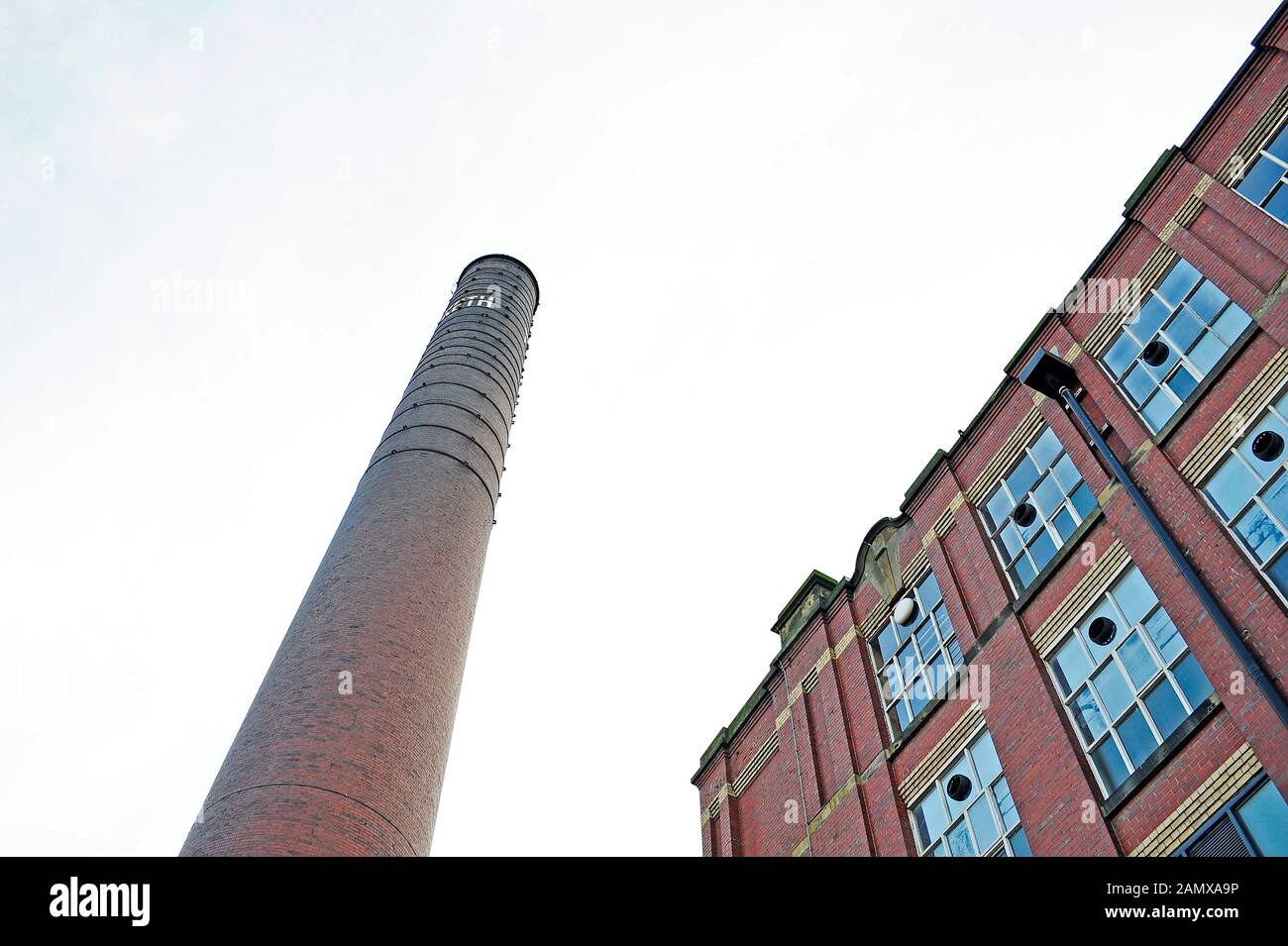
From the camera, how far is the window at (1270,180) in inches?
538

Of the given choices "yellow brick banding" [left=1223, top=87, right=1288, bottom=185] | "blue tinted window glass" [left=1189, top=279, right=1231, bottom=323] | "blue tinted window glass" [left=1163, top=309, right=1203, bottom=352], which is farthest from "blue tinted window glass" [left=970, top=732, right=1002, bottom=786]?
"yellow brick banding" [left=1223, top=87, right=1288, bottom=185]

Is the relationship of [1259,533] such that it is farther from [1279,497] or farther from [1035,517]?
[1035,517]

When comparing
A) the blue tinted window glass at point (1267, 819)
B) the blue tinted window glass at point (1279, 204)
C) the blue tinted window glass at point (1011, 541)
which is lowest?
the blue tinted window glass at point (1267, 819)

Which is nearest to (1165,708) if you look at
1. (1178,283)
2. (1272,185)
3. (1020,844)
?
(1020,844)

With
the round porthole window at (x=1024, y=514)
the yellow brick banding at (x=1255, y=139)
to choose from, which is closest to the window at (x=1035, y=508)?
the round porthole window at (x=1024, y=514)

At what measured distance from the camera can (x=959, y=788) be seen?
14156 mm

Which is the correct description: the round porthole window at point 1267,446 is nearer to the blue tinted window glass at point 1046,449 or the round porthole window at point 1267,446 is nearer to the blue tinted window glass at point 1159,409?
the blue tinted window glass at point 1159,409

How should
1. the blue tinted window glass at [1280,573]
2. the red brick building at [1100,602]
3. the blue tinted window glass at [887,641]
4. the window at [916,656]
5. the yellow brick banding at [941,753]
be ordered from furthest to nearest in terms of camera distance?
the blue tinted window glass at [887,641], the window at [916,656], the yellow brick banding at [941,753], the red brick building at [1100,602], the blue tinted window glass at [1280,573]

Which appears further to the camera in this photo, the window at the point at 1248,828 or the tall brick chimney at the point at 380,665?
the tall brick chimney at the point at 380,665

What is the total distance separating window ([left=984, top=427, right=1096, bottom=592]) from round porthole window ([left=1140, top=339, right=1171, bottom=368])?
1678 mm

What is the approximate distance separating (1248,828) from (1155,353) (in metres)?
7.01

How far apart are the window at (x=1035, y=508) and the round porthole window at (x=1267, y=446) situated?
8.26 feet
